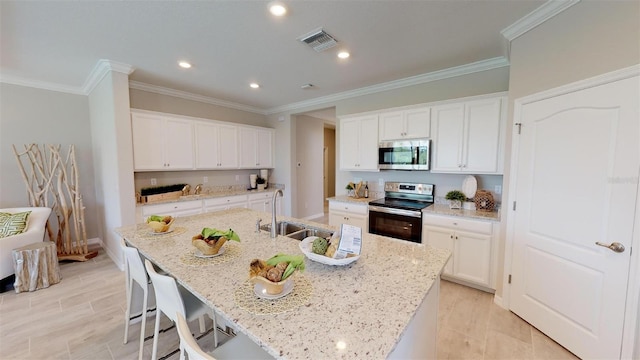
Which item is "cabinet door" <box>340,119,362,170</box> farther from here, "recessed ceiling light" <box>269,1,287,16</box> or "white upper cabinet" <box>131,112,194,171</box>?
"white upper cabinet" <box>131,112,194,171</box>

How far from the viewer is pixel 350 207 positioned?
12.3ft

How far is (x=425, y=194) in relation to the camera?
11.9 ft

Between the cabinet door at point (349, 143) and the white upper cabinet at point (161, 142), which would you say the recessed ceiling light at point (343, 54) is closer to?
the cabinet door at point (349, 143)

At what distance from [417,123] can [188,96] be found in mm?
3865

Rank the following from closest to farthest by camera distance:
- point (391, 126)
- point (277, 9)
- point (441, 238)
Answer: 1. point (277, 9)
2. point (441, 238)
3. point (391, 126)

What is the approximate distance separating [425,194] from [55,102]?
577 centimetres

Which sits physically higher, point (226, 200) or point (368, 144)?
point (368, 144)

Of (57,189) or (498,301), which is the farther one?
(57,189)

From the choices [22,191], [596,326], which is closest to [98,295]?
[22,191]

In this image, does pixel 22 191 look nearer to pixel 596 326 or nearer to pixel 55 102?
pixel 55 102

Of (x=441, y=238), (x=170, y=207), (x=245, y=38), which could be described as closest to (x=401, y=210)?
(x=441, y=238)

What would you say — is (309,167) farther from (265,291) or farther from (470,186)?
(265,291)

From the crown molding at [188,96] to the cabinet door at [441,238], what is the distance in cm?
422

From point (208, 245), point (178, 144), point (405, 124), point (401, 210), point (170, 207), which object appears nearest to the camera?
point (208, 245)
